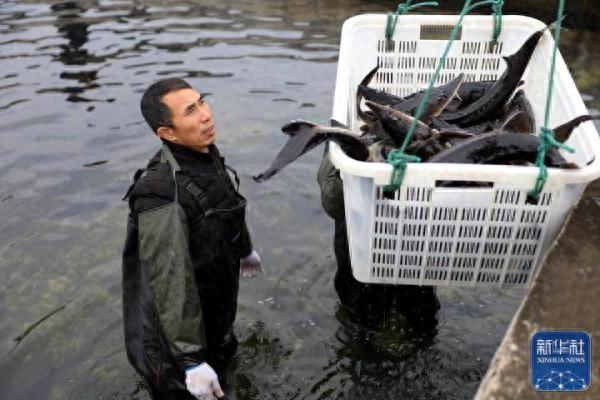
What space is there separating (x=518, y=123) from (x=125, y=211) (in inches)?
180

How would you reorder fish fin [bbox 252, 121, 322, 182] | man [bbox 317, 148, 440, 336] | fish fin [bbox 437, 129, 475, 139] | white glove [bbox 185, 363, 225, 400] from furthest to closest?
man [bbox 317, 148, 440, 336] < white glove [bbox 185, 363, 225, 400] < fish fin [bbox 437, 129, 475, 139] < fish fin [bbox 252, 121, 322, 182]

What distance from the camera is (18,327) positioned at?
199 inches

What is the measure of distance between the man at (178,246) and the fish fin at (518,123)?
1623 millimetres

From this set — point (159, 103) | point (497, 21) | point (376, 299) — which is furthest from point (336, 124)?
point (376, 299)

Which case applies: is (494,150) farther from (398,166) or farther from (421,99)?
(421,99)

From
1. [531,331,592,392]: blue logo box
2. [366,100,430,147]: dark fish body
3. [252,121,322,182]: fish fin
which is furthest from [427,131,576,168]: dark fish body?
[531,331,592,392]: blue logo box

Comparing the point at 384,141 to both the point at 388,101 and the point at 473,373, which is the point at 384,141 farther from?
the point at 473,373

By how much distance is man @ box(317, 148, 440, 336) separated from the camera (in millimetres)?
4286

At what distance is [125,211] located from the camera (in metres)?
6.58

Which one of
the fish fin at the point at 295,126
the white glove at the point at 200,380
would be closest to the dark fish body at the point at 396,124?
the fish fin at the point at 295,126

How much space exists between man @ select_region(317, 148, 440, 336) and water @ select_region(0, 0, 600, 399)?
12 cm

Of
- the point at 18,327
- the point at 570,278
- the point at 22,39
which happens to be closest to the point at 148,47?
the point at 22,39

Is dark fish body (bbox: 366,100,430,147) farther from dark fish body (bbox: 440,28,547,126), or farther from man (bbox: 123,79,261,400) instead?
man (bbox: 123,79,261,400)

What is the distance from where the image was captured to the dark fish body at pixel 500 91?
3.55 metres
